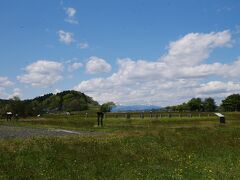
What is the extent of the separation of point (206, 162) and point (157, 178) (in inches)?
251

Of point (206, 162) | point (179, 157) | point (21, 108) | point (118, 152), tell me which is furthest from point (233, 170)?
point (21, 108)

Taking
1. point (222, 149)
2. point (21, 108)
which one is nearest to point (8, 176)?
point (222, 149)

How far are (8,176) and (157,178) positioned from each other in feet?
22.6

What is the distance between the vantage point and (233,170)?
73.3ft

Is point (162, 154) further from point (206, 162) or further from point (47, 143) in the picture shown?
point (47, 143)

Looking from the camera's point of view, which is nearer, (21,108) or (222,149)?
(222,149)

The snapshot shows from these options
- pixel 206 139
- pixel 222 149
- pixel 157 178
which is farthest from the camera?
pixel 206 139

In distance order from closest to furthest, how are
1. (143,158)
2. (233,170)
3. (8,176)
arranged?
(8,176)
(233,170)
(143,158)

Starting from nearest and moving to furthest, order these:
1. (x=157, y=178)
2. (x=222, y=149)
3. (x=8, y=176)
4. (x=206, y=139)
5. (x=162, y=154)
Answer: (x=8, y=176), (x=157, y=178), (x=162, y=154), (x=222, y=149), (x=206, y=139)

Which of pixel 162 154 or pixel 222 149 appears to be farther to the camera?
pixel 222 149

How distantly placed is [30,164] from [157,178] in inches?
249

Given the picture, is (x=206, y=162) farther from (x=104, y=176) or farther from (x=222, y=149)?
(x=104, y=176)

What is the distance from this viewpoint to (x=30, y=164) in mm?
20516

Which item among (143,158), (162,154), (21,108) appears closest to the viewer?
(143,158)
